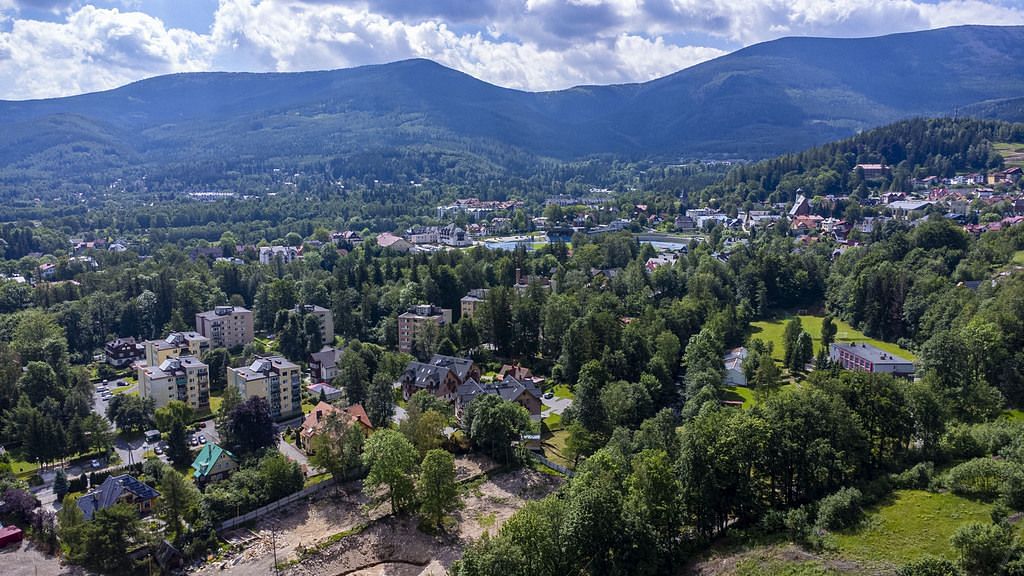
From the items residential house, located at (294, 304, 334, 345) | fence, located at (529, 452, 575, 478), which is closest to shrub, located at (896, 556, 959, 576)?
fence, located at (529, 452, 575, 478)

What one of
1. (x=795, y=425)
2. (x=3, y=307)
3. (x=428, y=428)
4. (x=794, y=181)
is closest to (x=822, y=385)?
(x=795, y=425)

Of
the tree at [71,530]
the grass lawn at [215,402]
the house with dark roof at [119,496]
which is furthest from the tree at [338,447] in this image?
the grass lawn at [215,402]

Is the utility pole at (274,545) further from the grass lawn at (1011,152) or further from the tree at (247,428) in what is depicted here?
the grass lawn at (1011,152)

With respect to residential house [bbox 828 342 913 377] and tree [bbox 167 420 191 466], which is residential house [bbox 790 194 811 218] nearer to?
residential house [bbox 828 342 913 377]

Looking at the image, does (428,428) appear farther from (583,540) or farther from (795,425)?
(795,425)

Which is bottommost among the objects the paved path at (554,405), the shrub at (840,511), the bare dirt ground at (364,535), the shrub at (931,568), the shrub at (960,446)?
the bare dirt ground at (364,535)
